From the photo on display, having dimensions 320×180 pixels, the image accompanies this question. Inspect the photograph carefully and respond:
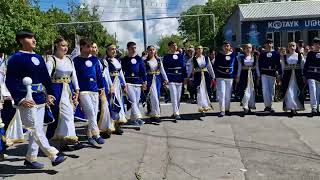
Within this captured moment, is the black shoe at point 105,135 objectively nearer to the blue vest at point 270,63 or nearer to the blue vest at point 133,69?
the blue vest at point 133,69

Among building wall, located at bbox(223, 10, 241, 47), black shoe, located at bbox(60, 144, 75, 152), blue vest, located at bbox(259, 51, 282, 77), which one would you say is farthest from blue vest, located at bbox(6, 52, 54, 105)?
building wall, located at bbox(223, 10, 241, 47)

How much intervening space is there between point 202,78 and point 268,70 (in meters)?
1.71

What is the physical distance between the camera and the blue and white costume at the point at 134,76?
11.7 meters

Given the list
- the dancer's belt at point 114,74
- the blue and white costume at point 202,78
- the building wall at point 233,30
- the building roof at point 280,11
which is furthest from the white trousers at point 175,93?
the building wall at point 233,30

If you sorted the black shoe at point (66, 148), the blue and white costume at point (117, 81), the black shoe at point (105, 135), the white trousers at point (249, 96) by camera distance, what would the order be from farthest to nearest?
the white trousers at point (249, 96) < the blue and white costume at point (117, 81) < the black shoe at point (105, 135) < the black shoe at point (66, 148)

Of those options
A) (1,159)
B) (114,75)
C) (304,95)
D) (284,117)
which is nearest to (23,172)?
(1,159)

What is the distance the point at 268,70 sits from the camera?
13312 mm

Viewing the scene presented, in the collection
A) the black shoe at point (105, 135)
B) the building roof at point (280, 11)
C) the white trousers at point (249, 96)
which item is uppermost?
the building roof at point (280, 11)

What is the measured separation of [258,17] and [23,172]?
1286 inches

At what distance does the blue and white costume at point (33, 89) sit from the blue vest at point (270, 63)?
726cm

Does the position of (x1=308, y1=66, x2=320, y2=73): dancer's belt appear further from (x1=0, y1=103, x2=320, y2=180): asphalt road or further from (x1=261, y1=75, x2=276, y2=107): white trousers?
(x1=0, y1=103, x2=320, y2=180): asphalt road

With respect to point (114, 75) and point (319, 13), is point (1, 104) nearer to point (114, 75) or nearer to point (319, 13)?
point (114, 75)

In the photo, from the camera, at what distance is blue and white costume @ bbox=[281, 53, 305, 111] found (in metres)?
13.1

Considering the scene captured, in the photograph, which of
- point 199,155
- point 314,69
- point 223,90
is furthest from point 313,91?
point 199,155
